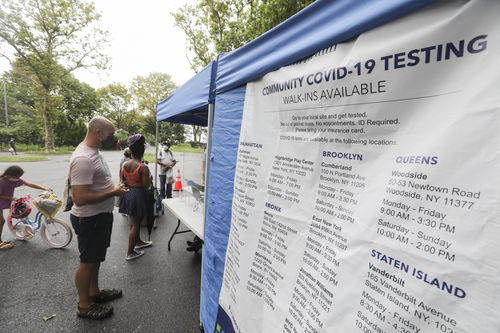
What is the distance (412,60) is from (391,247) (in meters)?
0.58

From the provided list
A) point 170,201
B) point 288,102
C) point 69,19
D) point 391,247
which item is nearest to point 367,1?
point 288,102

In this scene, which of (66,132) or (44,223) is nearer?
(44,223)

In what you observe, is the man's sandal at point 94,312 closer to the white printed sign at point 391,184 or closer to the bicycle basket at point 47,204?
the bicycle basket at point 47,204

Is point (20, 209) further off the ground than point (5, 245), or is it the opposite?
point (20, 209)

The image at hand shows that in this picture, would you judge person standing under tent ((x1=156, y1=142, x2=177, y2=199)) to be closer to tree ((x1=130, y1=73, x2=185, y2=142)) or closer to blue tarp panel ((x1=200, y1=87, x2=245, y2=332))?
blue tarp panel ((x1=200, y1=87, x2=245, y2=332))

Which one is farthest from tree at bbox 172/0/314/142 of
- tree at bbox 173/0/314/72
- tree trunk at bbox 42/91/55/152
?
tree trunk at bbox 42/91/55/152

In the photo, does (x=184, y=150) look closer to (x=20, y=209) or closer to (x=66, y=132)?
(x=20, y=209)

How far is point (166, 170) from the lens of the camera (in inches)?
224

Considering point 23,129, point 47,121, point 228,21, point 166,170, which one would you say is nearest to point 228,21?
point 228,21

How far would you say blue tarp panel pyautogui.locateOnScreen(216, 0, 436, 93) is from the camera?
0.74 meters

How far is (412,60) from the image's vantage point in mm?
666

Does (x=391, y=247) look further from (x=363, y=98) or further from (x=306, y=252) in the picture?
(x=363, y=98)

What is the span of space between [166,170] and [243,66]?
189 inches

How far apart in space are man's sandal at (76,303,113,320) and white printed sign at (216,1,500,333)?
1965mm
